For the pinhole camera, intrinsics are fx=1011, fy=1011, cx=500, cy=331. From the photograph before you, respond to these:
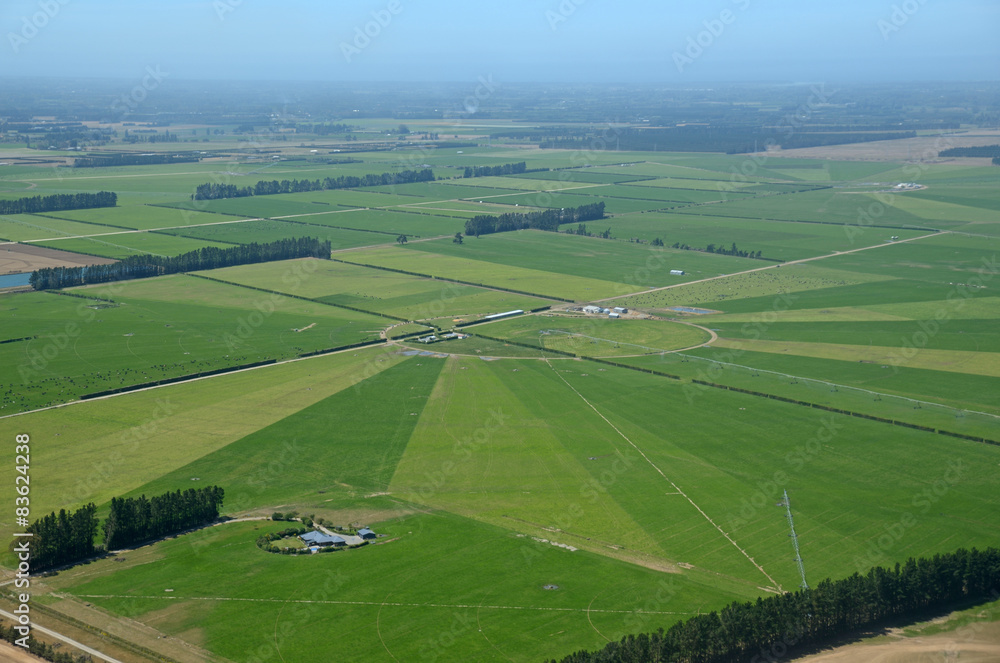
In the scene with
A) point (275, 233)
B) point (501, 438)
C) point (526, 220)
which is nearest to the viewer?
point (501, 438)

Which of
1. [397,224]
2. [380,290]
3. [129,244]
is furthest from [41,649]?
[397,224]

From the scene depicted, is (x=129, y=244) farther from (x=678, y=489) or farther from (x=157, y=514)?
(x=678, y=489)

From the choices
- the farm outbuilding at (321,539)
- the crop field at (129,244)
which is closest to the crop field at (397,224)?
the crop field at (129,244)

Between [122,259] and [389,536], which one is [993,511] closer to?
[389,536]

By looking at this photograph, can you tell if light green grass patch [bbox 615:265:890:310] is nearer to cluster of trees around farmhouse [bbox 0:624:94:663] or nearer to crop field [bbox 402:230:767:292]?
crop field [bbox 402:230:767:292]

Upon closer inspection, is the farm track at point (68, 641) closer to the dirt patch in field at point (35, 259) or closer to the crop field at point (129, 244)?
the dirt patch in field at point (35, 259)

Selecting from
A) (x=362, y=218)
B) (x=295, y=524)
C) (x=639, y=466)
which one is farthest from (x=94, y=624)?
(x=362, y=218)
